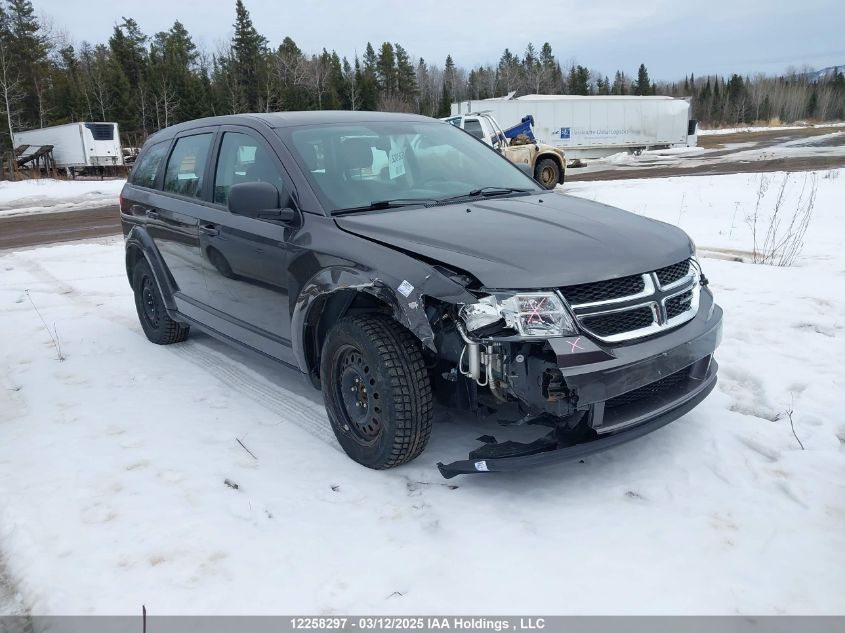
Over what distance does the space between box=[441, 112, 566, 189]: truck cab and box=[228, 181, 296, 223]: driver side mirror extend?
14854mm

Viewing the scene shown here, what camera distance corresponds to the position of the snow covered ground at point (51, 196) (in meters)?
19.7

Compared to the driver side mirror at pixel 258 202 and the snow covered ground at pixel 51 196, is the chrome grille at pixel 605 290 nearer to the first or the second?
the driver side mirror at pixel 258 202

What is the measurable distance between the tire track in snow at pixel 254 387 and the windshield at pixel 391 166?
130 centimetres

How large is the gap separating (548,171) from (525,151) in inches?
38.9

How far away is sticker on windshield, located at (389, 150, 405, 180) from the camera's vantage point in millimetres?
3764

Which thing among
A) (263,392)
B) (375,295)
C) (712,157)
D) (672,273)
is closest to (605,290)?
(672,273)

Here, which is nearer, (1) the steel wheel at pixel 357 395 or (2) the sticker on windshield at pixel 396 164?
(1) the steel wheel at pixel 357 395

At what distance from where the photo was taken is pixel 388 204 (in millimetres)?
3486

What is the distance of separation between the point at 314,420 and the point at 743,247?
6514 millimetres

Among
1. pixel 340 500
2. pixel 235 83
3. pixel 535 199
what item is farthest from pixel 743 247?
pixel 235 83

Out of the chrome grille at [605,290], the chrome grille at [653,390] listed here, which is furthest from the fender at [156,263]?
the chrome grille at [653,390]

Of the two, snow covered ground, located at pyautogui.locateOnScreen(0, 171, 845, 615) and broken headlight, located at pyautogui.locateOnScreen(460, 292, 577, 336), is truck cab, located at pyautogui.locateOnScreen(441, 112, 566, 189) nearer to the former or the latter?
snow covered ground, located at pyautogui.locateOnScreen(0, 171, 845, 615)

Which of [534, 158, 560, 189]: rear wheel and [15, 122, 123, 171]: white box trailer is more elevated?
[15, 122, 123, 171]: white box trailer

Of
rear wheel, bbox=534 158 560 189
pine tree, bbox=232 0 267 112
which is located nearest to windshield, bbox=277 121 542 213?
rear wheel, bbox=534 158 560 189
